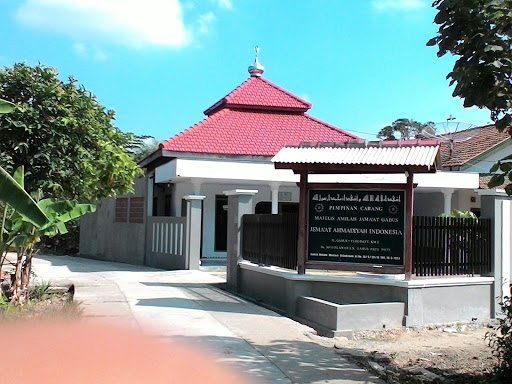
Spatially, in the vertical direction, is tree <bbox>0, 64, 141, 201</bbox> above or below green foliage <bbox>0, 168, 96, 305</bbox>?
above

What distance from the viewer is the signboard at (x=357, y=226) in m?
10.5

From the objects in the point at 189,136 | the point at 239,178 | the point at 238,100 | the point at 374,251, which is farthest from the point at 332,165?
the point at 238,100

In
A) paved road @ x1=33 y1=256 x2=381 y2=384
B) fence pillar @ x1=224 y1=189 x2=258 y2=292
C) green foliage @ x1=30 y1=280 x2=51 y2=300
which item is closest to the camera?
paved road @ x1=33 y1=256 x2=381 y2=384

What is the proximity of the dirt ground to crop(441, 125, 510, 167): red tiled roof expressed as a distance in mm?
14432

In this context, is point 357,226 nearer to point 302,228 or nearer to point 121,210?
point 302,228

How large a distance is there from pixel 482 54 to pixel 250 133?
50.8 feet

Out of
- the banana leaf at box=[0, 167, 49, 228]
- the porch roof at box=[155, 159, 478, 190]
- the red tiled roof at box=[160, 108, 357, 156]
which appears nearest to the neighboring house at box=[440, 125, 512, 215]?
the porch roof at box=[155, 159, 478, 190]

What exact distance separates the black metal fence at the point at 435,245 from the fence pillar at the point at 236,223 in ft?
3.06

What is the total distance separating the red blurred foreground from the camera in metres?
5.50

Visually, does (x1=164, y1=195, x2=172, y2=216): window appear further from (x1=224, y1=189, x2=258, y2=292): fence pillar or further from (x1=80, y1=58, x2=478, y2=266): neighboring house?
(x1=224, y1=189, x2=258, y2=292): fence pillar

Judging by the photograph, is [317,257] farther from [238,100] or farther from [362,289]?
[238,100]

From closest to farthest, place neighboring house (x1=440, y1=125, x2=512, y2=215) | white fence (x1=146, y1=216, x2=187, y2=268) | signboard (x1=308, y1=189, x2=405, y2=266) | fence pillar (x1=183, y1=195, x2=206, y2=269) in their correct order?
signboard (x1=308, y1=189, x2=405, y2=266)
fence pillar (x1=183, y1=195, x2=206, y2=269)
white fence (x1=146, y1=216, x2=187, y2=268)
neighboring house (x1=440, y1=125, x2=512, y2=215)

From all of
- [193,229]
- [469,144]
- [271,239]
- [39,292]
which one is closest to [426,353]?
[271,239]

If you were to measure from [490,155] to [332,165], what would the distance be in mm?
15817
